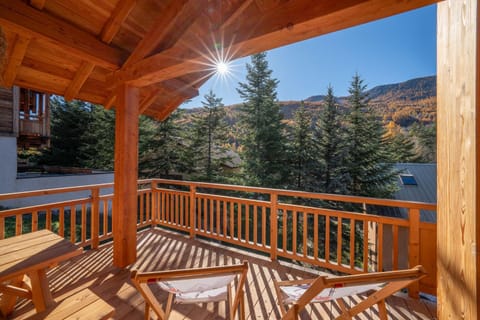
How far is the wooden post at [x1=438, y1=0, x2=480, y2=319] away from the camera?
3.97 feet

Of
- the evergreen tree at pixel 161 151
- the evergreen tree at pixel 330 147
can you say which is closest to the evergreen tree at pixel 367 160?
the evergreen tree at pixel 330 147

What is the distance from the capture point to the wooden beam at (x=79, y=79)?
8.74 feet

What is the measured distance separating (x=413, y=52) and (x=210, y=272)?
74.1 ft

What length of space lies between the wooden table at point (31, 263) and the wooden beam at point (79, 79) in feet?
6.23

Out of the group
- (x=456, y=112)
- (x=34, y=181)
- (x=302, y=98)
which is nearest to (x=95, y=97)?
(x=456, y=112)

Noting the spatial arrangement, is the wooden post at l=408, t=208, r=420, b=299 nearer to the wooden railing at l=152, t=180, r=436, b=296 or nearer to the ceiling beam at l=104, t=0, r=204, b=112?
the wooden railing at l=152, t=180, r=436, b=296

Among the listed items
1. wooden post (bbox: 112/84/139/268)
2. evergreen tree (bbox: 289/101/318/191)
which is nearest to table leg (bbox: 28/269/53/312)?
wooden post (bbox: 112/84/139/268)

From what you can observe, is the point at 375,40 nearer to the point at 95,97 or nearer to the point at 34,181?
the point at 95,97

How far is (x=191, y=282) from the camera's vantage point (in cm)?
130

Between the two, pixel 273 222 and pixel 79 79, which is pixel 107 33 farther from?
pixel 273 222

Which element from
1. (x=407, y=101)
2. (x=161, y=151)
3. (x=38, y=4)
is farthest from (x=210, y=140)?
(x=407, y=101)

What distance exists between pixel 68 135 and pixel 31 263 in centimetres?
1605

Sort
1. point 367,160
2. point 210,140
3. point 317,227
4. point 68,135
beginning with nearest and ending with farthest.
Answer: point 317,227 < point 367,160 < point 210,140 < point 68,135

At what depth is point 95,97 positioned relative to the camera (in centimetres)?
321
